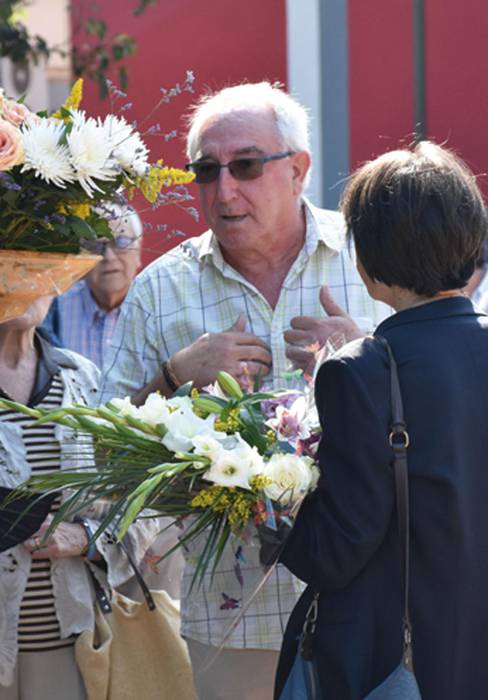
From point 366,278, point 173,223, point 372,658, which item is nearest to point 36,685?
point 372,658

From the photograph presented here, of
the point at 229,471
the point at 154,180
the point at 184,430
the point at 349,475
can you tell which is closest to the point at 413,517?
the point at 349,475

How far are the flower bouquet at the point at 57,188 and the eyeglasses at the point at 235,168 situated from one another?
0.70 metres

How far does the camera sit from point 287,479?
8.59ft

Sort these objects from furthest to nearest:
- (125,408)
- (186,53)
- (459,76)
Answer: (186,53)
(459,76)
(125,408)

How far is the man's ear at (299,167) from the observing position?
3967mm

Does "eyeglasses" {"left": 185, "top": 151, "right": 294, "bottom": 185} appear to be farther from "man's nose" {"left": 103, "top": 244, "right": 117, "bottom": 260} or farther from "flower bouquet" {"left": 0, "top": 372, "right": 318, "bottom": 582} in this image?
"man's nose" {"left": 103, "top": 244, "right": 117, "bottom": 260}

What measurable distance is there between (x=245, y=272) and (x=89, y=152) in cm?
107

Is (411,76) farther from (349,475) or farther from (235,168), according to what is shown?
(349,475)

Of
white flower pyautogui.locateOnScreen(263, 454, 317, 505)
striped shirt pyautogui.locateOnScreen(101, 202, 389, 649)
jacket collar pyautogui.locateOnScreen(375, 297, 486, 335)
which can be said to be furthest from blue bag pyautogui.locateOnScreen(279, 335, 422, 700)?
striped shirt pyautogui.locateOnScreen(101, 202, 389, 649)

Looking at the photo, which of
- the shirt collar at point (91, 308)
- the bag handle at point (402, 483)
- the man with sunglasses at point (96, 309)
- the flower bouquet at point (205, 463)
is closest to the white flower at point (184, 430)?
the flower bouquet at point (205, 463)

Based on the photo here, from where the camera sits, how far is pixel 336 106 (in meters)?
6.49

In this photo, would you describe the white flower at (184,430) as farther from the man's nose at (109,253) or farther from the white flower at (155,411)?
the man's nose at (109,253)

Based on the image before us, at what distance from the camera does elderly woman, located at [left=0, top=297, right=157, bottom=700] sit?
369 centimetres

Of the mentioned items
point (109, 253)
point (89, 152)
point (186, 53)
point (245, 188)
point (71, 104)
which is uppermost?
point (186, 53)
